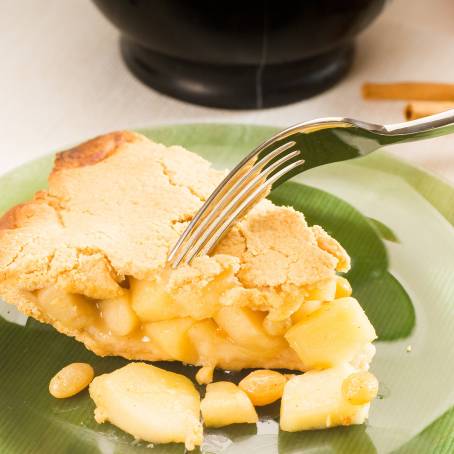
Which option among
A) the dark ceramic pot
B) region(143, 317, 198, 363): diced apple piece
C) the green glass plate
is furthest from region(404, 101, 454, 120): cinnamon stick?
region(143, 317, 198, 363): diced apple piece

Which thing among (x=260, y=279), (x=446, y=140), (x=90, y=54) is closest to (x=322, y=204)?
(x=260, y=279)

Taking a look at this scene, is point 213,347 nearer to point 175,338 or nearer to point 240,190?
point 175,338

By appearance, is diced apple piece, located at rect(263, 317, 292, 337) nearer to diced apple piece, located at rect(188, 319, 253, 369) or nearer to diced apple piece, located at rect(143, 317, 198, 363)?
diced apple piece, located at rect(188, 319, 253, 369)

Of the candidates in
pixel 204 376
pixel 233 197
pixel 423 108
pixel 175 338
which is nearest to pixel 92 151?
pixel 233 197

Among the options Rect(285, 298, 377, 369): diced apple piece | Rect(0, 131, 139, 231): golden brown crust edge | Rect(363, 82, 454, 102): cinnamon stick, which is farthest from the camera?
Rect(363, 82, 454, 102): cinnamon stick

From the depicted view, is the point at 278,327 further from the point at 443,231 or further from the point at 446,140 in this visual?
the point at 446,140

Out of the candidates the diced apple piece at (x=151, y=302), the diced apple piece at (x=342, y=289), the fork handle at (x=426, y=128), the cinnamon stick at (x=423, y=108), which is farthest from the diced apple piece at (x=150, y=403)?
the cinnamon stick at (x=423, y=108)
